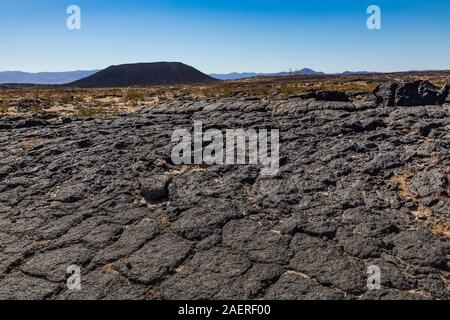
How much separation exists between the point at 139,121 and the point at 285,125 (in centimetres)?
736

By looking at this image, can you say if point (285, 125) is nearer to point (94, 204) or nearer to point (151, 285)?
point (94, 204)

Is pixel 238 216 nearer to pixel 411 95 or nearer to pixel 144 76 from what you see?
pixel 411 95

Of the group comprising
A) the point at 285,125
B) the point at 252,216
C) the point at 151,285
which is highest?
the point at 285,125

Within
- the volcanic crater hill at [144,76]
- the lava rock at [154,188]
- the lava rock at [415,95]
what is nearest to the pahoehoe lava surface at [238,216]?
the lava rock at [154,188]

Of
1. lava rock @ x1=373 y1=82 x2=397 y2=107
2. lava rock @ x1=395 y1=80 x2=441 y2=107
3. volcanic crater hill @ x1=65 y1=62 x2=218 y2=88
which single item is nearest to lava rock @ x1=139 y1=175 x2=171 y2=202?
lava rock @ x1=373 y1=82 x2=397 y2=107

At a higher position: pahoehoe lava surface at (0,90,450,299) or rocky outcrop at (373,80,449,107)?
rocky outcrop at (373,80,449,107)

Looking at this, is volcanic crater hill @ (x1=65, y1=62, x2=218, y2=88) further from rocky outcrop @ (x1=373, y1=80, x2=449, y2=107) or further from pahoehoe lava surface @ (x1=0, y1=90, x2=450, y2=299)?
pahoehoe lava surface @ (x1=0, y1=90, x2=450, y2=299)

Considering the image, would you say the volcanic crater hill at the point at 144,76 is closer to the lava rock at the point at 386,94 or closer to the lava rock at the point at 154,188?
the lava rock at the point at 386,94

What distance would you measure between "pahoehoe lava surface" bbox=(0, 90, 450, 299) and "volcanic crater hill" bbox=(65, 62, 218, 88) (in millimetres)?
134243

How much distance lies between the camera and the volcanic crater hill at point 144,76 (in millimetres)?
148250

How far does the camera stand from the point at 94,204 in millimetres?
10547

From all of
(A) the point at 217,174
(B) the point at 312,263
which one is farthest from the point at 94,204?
(B) the point at 312,263

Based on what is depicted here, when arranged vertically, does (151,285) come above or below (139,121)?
below

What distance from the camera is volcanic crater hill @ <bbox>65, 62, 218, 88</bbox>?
148m
